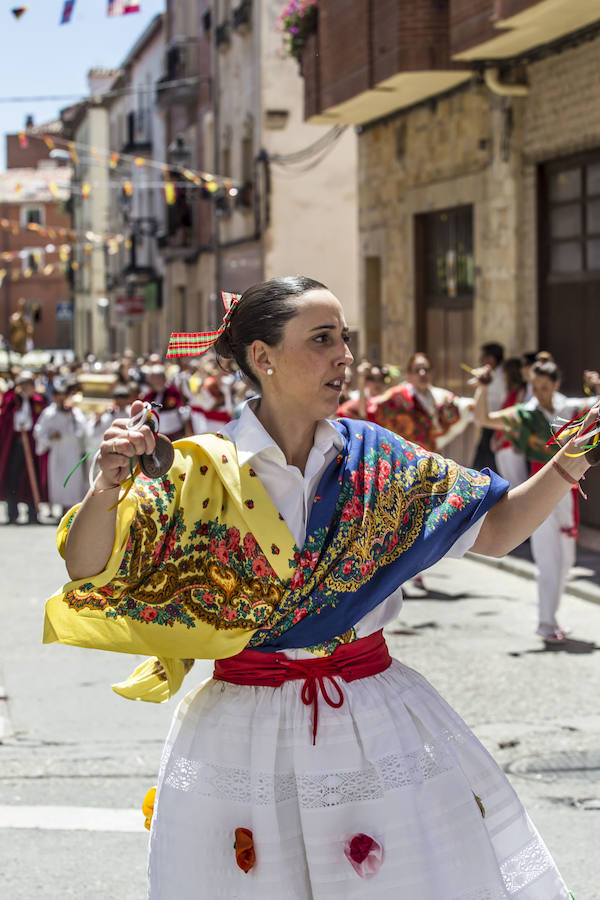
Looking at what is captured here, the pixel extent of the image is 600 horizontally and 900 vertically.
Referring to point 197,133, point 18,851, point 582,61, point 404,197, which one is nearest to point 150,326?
point 197,133

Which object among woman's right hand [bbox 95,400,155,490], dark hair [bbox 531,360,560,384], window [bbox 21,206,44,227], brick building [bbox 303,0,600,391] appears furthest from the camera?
window [bbox 21,206,44,227]

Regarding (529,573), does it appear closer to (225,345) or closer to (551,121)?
(551,121)

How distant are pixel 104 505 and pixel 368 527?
0.57 metres

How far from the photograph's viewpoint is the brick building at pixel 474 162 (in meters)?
14.2

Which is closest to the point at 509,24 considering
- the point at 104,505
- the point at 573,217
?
the point at 573,217

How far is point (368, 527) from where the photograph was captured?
10.2 feet

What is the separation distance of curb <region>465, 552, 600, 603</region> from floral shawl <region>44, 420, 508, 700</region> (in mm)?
6736

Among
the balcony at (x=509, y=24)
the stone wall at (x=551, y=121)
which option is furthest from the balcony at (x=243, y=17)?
the stone wall at (x=551, y=121)

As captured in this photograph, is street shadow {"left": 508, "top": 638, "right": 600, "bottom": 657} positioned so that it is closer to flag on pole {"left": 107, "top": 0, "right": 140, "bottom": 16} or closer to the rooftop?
flag on pole {"left": 107, "top": 0, "right": 140, "bottom": 16}

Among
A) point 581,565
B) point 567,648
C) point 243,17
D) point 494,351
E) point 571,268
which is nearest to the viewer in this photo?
point 567,648

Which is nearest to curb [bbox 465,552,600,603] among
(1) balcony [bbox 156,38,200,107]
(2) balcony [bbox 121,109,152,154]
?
(1) balcony [bbox 156,38,200,107]

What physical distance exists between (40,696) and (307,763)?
476 centimetres

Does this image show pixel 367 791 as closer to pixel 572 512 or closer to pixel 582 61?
pixel 572 512

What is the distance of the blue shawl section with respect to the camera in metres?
3.07
